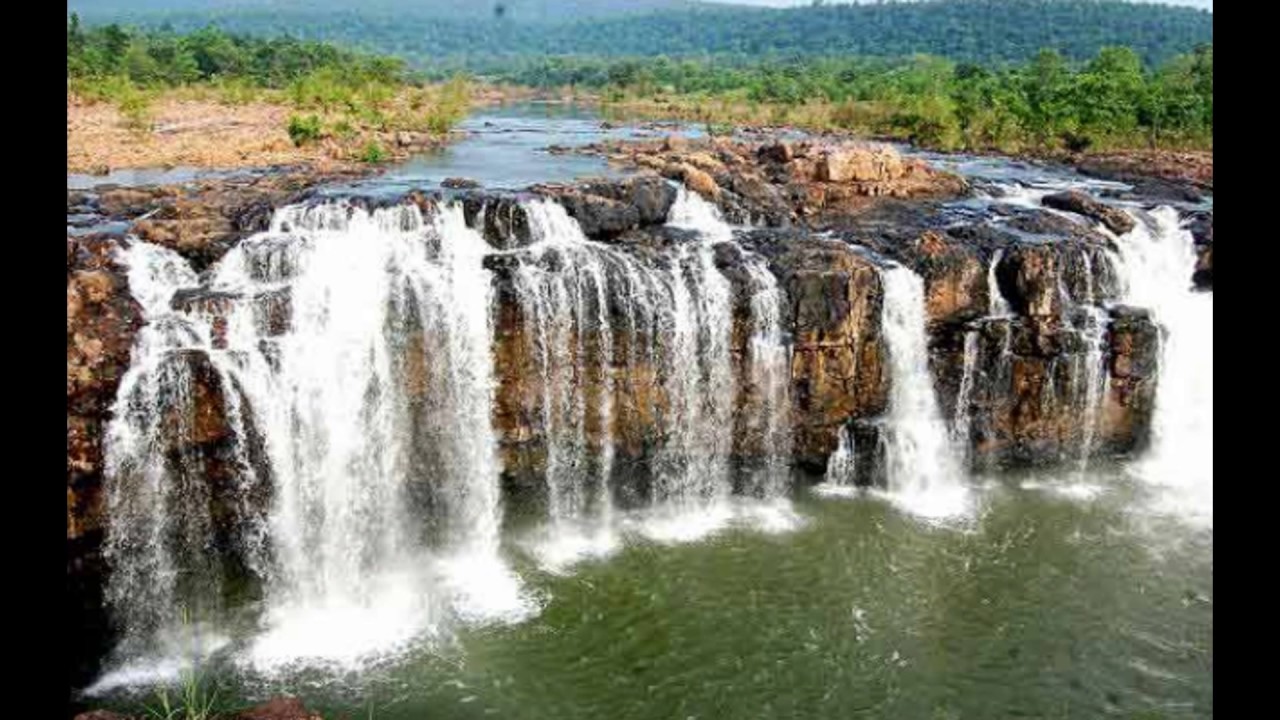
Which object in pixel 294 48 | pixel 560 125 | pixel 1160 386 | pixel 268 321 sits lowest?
pixel 1160 386

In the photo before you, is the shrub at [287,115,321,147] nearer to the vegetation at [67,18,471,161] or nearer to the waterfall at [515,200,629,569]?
the vegetation at [67,18,471,161]

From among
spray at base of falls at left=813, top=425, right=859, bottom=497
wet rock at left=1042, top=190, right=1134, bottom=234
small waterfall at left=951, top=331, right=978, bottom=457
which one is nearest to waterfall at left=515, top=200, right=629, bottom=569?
spray at base of falls at left=813, top=425, right=859, bottom=497

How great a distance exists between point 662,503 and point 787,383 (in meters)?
3.11

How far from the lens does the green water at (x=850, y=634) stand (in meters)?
12.0

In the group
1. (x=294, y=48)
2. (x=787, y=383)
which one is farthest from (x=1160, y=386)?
(x=294, y=48)

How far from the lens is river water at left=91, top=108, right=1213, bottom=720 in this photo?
12.1 metres

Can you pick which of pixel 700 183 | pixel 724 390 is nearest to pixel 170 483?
pixel 724 390

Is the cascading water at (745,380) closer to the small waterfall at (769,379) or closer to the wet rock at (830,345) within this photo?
the small waterfall at (769,379)

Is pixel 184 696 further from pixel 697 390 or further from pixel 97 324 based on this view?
pixel 697 390

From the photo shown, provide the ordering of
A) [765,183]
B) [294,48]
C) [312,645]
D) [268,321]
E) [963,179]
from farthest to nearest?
1. [294,48]
2. [963,179]
3. [765,183]
4. [268,321]
5. [312,645]

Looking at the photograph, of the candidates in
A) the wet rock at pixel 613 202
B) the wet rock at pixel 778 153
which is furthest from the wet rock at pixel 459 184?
the wet rock at pixel 778 153
